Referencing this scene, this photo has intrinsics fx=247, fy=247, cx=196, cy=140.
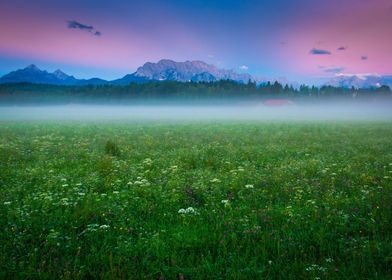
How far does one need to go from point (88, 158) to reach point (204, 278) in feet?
32.6

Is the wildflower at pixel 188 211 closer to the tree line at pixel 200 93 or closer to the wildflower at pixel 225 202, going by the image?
the wildflower at pixel 225 202

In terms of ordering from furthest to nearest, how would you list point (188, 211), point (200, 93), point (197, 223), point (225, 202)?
point (200, 93), point (225, 202), point (188, 211), point (197, 223)

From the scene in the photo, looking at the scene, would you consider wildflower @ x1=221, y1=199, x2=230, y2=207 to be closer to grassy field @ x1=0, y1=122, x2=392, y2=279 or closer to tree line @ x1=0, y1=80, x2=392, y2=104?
grassy field @ x1=0, y1=122, x2=392, y2=279

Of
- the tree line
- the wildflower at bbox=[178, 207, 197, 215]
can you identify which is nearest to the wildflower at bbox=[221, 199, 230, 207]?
the wildflower at bbox=[178, 207, 197, 215]

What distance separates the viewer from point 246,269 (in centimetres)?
383

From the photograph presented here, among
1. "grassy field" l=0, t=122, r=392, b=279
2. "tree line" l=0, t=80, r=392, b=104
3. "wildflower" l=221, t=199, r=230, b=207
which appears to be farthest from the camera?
"tree line" l=0, t=80, r=392, b=104

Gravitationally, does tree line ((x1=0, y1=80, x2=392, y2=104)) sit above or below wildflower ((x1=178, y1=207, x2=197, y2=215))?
above

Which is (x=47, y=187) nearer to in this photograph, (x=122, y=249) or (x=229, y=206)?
(x=122, y=249)

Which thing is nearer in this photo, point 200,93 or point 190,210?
point 190,210

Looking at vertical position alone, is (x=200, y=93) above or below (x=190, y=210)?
above

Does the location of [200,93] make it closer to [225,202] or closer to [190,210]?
[225,202]

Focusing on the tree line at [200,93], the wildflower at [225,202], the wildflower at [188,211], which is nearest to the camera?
the wildflower at [188,211]

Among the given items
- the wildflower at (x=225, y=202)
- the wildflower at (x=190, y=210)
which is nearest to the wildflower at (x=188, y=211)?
the wildflower at (x=190, y=210)

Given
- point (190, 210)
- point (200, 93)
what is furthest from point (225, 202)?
point (200, 93)
